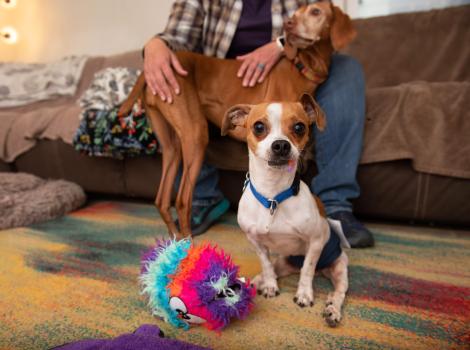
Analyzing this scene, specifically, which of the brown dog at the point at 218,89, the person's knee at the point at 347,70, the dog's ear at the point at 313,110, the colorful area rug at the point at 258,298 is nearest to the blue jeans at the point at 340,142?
the person's knee at the point at 347,70

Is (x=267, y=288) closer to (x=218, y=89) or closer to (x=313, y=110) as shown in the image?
(x=313, y=110)

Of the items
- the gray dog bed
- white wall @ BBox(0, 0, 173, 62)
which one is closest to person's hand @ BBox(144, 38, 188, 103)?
the gray dog bed

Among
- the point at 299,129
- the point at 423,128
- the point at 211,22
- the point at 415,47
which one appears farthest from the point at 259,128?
the point at 415,47

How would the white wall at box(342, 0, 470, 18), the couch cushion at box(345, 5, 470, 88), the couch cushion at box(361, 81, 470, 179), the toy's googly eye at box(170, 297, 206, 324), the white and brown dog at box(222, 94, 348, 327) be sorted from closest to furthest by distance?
the toy's googly eye at box(170, 297, 206, 324)
the white and brown dog at box(222, 94, 348, 327)
the couch cushion at box(361, 81, 470, 179)
the couch cushion at box(345, 5, 470, 88)
the white wall at box(342, 0, 470, 18)

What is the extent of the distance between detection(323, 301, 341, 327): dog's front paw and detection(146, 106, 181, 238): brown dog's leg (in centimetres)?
85

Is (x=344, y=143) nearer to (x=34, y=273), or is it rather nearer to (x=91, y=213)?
(x=34, y=273)

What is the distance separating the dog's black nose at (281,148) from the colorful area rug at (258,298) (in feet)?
1.39

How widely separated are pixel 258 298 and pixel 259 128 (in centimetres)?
48

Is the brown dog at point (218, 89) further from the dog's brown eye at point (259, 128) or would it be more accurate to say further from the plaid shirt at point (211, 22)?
the dog's brown eye at point (259, 128)

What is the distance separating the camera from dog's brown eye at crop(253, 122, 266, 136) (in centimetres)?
97

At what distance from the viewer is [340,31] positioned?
1.56m

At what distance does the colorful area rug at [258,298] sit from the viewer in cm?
85

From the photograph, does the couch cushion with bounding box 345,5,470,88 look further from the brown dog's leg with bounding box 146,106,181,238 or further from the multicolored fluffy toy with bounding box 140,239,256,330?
the multicolored fluffy toy with bounding box 140,239,256,330

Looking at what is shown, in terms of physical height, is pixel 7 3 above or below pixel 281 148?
above
